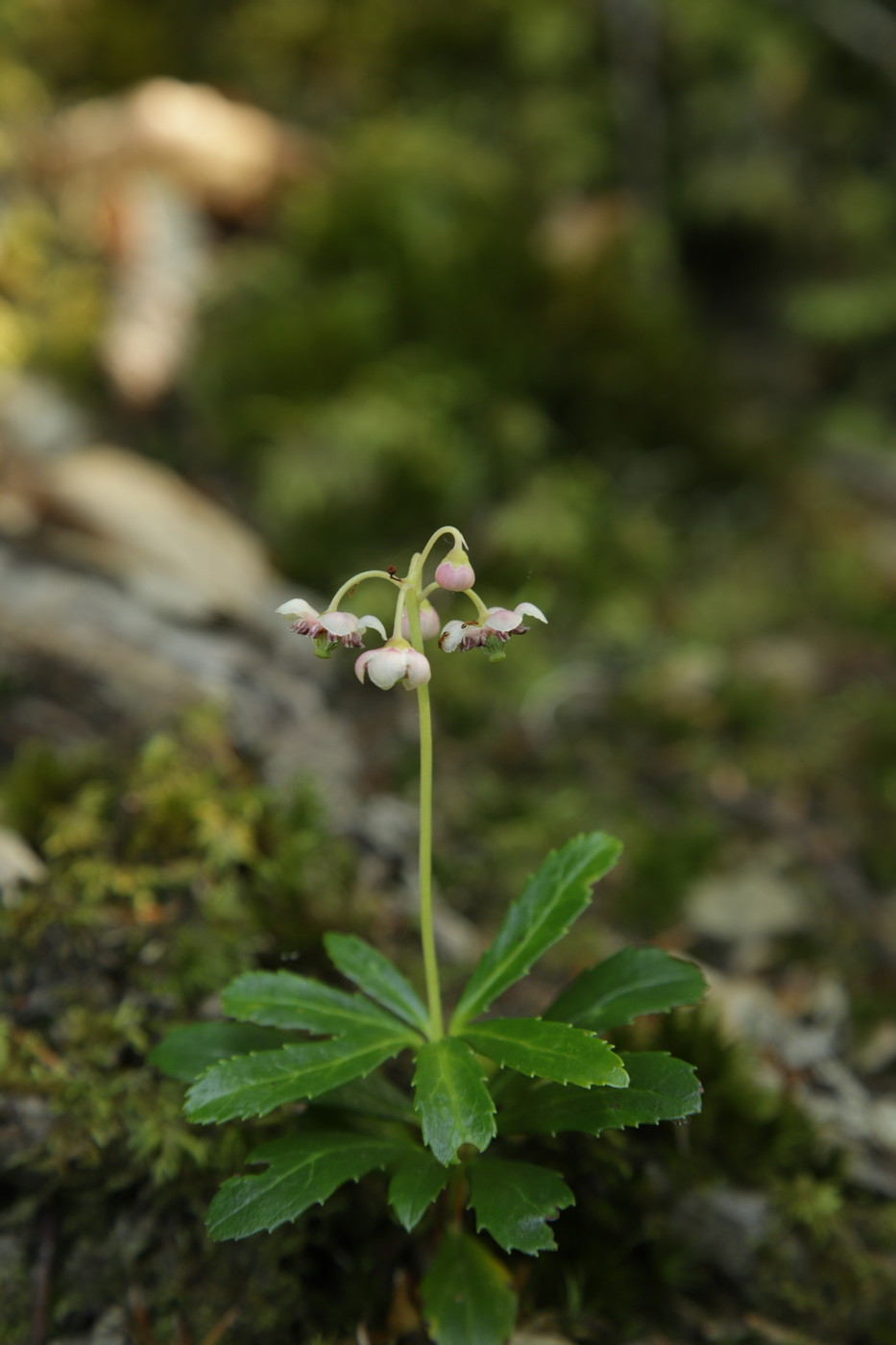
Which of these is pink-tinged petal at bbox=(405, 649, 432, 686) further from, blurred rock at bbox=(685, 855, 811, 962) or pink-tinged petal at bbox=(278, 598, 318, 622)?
blurred rock at bbox=(685, 855, 811, 962)

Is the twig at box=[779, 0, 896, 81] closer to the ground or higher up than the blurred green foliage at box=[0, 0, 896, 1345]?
higher up

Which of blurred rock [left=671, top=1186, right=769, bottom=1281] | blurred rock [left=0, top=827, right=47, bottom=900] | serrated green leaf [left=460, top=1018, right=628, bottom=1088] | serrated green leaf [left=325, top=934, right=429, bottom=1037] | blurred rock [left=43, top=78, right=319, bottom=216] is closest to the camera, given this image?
serrated green leaf [left=460, top=1018, right=628, bottom=1088]

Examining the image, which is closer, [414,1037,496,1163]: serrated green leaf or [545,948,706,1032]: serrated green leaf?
[414,1037,496,1163]: serrated green leaf

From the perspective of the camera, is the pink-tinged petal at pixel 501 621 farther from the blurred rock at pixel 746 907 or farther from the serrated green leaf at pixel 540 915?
the blurred rock at pixel 746 907

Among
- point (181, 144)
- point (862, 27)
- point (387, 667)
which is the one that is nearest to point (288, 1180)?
point (387, 667)

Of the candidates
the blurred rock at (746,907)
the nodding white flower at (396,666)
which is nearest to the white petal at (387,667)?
the nodding white flower at (396,666)

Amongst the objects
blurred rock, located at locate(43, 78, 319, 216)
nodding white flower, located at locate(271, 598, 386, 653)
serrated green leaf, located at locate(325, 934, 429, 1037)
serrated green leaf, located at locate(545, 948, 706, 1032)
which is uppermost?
blurred rock, located at locate(43, 78, 319, 216)

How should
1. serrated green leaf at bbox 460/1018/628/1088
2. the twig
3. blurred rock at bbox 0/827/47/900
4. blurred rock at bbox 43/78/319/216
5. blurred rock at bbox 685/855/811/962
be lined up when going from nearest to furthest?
serrated green leaf at bbox 460/1018/628/1088, blurred rock at bbox 0/827/47/900, blurred rock at bbox 685/855/811/962, blurred rock at bbox 43/78/319/216, the twig

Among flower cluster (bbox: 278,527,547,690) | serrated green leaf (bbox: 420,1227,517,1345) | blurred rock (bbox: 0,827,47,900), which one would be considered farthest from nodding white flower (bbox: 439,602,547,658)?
blurred rock (bbox: 0,827,47,900)
